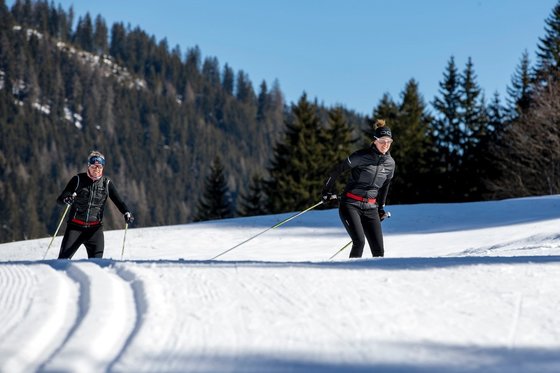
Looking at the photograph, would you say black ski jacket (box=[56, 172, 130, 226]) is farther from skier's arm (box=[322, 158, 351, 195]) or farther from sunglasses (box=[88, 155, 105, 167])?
skier's arm (box=[322, 158, 351, 195])

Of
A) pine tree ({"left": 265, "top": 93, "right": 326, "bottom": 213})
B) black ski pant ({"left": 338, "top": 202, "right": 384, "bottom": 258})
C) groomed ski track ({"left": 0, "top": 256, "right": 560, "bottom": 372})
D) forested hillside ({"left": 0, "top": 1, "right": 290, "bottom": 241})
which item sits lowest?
groomed ski track ({"left": 0, "top": 256, "right": 560, "bottom": 372})

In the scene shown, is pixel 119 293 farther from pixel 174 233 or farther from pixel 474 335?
pixel 174 233

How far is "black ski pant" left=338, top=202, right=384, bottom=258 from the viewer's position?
24.1 ft

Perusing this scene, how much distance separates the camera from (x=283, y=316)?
3.52 metres

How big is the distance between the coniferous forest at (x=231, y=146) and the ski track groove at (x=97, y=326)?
29.0m

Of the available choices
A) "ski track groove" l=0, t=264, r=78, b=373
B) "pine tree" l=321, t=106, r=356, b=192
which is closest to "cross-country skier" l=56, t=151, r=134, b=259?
"ski track groove" l=0, t=264, r=78, b=373

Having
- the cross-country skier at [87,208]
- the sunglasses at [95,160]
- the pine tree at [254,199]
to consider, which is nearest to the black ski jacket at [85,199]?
the cross-country skier at [87,208]

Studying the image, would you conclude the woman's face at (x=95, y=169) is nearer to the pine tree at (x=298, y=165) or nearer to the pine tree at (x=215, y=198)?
the pine tree at (x=298, y=165)

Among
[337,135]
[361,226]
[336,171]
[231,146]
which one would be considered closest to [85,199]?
[336,171]

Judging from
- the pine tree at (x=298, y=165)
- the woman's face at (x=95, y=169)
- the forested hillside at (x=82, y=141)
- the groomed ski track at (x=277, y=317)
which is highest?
the forested hillside at (x=82, y=141)

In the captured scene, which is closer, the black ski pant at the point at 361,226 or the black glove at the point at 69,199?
the black ski pant at the point at 361,226

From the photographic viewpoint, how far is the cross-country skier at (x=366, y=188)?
24.3 feet

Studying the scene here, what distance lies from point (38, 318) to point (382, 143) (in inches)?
193

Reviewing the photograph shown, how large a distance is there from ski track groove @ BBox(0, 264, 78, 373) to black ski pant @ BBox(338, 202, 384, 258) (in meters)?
3.63
